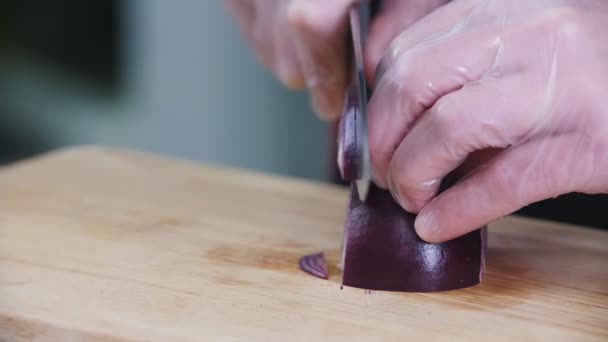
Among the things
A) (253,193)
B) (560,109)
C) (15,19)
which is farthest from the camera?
(15,19)

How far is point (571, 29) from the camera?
1.13m

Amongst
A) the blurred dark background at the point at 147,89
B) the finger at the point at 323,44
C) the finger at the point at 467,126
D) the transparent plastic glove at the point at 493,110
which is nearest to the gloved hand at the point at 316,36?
the finger at the point at 323,44

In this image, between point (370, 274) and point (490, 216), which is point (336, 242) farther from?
point (490, 216)

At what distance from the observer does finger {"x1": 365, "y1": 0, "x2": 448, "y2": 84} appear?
1404 millimetres

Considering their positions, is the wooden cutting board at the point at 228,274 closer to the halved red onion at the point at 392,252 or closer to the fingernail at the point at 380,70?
the halved red onion at the point at 392,252

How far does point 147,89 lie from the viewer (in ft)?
14.6

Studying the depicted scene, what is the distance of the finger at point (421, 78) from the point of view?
1.16 metres

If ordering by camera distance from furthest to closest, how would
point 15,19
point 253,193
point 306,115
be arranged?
point 15,19 < point 306,115 < point 253,193

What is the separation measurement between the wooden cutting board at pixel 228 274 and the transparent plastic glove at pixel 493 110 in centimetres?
17

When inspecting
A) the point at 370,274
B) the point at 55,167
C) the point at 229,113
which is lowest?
the point at 229,113

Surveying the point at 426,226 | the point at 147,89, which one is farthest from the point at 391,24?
the point at 147,89

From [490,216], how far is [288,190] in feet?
2.62

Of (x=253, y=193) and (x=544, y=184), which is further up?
(x=544, y=184)

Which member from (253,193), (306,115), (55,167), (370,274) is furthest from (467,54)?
(306,115)
